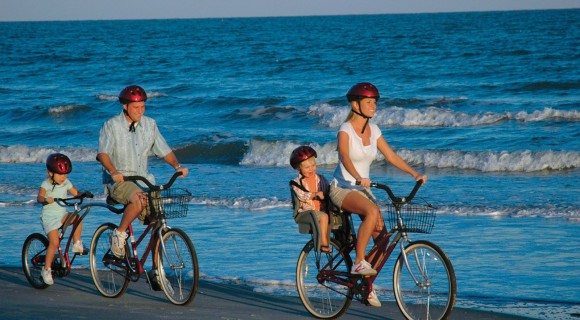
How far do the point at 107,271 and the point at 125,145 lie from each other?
1.18 metres

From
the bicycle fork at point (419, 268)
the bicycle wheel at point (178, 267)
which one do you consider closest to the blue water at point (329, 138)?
the bicycle wheel at point (178, 267)

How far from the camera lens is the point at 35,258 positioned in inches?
306

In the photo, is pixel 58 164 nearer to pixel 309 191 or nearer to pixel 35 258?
pixel 35 258

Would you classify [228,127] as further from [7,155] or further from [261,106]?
[7,155]

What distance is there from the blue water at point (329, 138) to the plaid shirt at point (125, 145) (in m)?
1.65

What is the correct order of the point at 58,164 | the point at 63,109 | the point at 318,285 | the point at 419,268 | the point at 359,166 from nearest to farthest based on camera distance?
the point at 419,268 < the point at 359,166 < the point at 318,285 < the point at 58,164 < the point at 63,109

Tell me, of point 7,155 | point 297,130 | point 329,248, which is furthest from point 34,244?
point 297,130

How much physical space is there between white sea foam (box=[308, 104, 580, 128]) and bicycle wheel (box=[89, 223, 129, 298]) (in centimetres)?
1746

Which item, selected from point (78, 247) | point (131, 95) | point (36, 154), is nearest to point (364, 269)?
point (131, 95)

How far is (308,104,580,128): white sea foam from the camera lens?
23672mm

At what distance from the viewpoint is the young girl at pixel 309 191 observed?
6.38 meters

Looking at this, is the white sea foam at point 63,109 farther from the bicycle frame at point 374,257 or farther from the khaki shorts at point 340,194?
the khaki shorts at point 340,194

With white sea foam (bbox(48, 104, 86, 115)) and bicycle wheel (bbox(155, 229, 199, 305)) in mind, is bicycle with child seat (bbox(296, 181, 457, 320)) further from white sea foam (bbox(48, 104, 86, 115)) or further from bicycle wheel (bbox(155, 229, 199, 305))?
white sea foam (bbox(48, 104, 86, 115))

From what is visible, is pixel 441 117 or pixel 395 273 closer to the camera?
pixel 395 273
